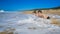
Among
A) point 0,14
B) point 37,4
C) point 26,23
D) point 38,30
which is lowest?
point 38,30

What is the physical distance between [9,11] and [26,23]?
0.40m

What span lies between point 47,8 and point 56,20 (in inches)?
9.8

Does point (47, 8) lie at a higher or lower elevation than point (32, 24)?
higher

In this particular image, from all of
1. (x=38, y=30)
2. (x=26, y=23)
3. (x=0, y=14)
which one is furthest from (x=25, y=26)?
(x=0, y=14)

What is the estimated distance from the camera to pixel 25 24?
176cm

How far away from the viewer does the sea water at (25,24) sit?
1.61m

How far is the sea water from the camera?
1.61 m

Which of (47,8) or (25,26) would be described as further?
(47,8)

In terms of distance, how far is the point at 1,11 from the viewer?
198cm

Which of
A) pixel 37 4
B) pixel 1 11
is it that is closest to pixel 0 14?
pixel 1 11

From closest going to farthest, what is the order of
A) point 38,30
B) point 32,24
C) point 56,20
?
point 38,30
point 32,24
point 56,20

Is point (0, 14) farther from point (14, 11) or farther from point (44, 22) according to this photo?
point (44, 22)

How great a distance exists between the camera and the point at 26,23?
1.79 meters

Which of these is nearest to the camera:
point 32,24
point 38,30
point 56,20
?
point 38,30
